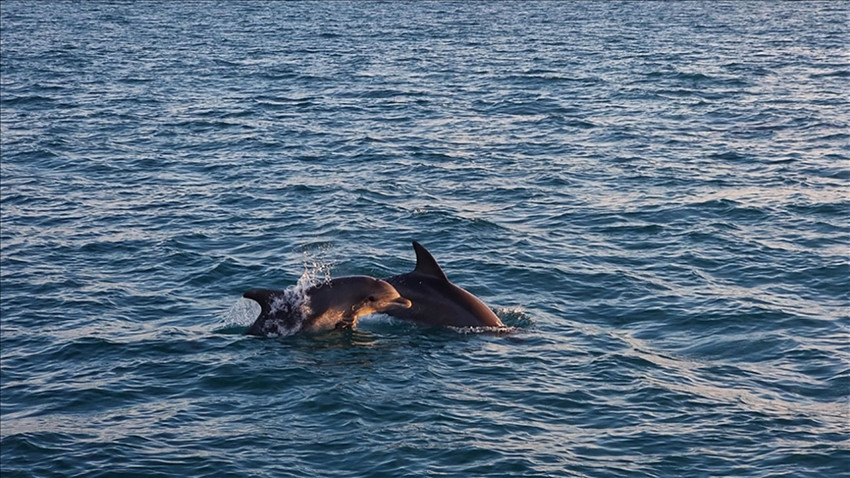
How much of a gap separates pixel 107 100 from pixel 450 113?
15.8 metres

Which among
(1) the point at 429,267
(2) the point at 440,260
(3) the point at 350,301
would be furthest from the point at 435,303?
(2) the point at 440,260

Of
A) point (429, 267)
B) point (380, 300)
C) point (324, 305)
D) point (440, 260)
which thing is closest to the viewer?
point (380, 300)

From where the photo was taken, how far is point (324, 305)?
76.7ft

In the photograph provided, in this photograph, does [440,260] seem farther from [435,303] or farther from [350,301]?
[350,301]

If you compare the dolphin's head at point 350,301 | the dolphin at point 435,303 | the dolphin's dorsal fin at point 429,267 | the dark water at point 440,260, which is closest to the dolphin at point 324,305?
the dolphin's head at point 350,301

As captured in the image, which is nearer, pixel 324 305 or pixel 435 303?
pixel 324 305

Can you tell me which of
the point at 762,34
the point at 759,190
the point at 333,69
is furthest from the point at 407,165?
the point at 762,34

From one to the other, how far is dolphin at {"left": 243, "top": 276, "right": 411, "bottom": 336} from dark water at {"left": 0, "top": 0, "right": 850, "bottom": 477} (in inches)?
15.9

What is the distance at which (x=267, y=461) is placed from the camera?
59.2 feet

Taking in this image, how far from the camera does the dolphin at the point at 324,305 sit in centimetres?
2322

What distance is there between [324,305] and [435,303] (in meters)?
2.27

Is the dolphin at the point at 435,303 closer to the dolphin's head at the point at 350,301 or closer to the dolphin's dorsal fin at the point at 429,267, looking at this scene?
the dolphin's dorsal fin at the point at 429,267

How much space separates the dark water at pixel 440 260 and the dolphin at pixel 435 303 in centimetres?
40

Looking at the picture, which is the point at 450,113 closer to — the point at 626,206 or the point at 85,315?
the point at 626,206
